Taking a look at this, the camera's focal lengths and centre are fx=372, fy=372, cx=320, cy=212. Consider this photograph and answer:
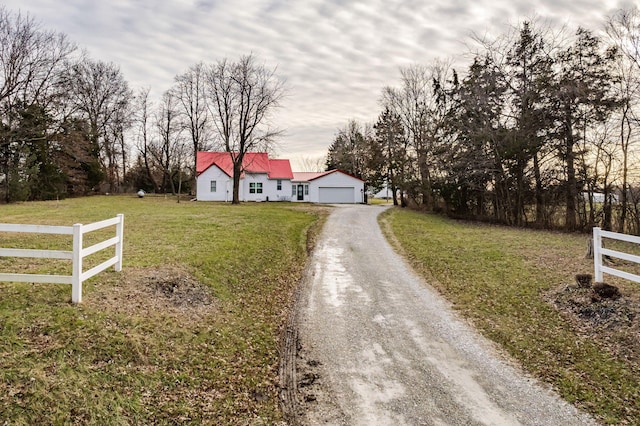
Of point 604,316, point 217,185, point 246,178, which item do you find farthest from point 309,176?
point 604,316

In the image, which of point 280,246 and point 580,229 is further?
point 580,229

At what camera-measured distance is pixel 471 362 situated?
551cm

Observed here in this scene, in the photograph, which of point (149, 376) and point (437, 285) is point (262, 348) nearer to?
point (149, 376)

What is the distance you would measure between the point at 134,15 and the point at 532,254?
15.4 meters

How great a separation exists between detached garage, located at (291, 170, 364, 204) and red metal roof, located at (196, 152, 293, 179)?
1.89 meters

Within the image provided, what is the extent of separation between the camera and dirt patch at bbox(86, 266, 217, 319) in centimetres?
592

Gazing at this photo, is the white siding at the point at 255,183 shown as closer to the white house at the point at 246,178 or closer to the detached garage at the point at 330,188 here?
the white house at the point at 246,178

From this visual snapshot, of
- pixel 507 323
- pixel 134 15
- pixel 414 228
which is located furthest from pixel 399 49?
pixel 507 323

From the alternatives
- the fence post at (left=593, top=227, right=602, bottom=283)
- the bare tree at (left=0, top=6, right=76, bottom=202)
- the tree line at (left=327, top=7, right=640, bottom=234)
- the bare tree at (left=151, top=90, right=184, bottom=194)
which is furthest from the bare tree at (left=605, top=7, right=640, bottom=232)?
the bare tree at (left=151, top=90, right=184, bottom=194)

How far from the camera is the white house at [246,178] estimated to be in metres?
38.6

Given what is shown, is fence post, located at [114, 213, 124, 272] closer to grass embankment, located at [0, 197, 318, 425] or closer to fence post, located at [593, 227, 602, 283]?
grass embankment, located at [0, 197, 318, 425]

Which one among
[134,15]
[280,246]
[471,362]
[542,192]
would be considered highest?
[134,15]

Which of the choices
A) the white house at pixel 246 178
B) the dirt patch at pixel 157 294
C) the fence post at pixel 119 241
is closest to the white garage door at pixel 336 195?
the white house at pixel 246 178

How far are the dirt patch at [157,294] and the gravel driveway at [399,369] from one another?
72.6 inches
